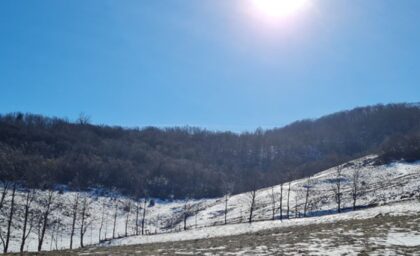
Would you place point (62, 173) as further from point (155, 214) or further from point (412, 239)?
point (412, 239)

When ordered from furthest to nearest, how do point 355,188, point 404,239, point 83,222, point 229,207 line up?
point 229,207 < point 83,222 < point 355,188 < point 404,239

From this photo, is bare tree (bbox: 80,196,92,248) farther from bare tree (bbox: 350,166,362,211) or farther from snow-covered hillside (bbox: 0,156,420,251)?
bare tree (bbox: 350,166,362,211)

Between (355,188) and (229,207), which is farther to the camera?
(229,207)

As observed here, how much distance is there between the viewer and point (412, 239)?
68.6 ft

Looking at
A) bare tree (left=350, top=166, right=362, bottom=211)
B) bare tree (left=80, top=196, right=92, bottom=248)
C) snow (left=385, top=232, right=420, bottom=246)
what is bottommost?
bare tree (left=80, top=196, right=92, bottom=248)

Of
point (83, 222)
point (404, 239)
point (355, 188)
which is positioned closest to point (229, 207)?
point (83, 222)

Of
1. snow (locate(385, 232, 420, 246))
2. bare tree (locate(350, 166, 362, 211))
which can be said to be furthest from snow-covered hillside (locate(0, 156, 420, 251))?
snow (locate(385, 232, 420, 246))

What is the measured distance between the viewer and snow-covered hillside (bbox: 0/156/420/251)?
230 ft

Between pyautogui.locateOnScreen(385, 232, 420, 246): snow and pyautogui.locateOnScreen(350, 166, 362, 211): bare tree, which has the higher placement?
pyautogui.locateOnScreen(350, 166, 362, 211): bare tree

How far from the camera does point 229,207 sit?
340ft

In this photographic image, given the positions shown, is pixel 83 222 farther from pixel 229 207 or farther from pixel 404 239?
pixel 404 239

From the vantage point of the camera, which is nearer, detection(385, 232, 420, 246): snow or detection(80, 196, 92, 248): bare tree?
detection(385, 232, 420, 246): snow

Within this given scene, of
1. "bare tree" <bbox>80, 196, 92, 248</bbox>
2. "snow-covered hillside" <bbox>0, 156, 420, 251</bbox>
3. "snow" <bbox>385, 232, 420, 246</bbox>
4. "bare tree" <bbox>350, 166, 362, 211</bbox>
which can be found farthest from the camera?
"snow-covered hillside" <bbox>0, 156, 420, 251</bbox>

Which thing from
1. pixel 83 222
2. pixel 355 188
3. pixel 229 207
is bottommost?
pixel 83 222
